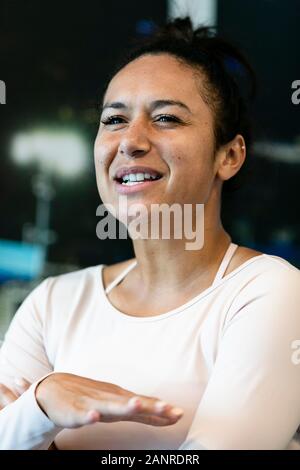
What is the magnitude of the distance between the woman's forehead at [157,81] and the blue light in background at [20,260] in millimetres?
991

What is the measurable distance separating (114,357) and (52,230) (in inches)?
42.7

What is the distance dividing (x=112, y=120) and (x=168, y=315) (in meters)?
0.40

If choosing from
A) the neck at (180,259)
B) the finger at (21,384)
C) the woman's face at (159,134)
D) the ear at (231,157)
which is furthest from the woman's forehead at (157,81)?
the finger at (21,384)

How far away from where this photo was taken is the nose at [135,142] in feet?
3.87

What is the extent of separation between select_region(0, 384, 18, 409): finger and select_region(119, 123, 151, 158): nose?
19.3 inches

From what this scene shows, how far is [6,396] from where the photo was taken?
46.9 inches

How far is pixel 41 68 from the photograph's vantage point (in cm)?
220

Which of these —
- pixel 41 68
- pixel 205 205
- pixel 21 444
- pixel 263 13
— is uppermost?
pixel 263 13

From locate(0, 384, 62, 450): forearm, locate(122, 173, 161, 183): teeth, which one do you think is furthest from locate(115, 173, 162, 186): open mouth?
locate(0, 384, 62, 450): forearm

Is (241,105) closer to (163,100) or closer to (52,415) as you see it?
(163,100)

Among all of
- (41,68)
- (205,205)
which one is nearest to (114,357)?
(205,205)

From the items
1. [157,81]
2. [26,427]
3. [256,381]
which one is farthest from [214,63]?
[26,427]

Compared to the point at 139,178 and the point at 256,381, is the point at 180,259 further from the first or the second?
the point at 256,381

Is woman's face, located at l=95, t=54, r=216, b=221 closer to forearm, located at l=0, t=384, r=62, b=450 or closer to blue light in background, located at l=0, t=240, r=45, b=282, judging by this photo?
forearm, located at l=0, t=384, r=62, b=450
